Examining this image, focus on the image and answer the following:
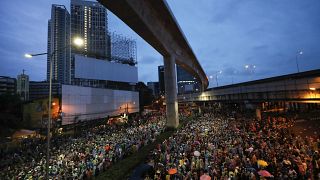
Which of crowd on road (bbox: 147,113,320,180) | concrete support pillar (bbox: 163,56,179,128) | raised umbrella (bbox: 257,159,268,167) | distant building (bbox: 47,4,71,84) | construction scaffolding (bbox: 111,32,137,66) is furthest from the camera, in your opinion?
distant building (bbox: 47,4,71,84)

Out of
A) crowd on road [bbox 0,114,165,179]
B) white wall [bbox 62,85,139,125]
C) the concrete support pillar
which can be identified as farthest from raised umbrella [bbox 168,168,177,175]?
white wall [bbox 62,85,139,125]

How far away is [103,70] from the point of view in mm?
68375

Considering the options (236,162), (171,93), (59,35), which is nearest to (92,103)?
(171,93)

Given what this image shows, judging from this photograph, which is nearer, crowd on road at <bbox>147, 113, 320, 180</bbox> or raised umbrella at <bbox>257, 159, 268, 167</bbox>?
crowd on road at <bbox>147, 113, 320, 180</bbox>

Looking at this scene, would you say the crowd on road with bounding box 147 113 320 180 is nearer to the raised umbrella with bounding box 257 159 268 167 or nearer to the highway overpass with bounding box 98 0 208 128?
the raised umbrella with bounding box 257 159 268 167

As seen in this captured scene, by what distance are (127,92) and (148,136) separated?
155 feet

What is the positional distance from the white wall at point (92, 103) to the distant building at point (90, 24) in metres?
45.4

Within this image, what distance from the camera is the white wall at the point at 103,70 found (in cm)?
6006

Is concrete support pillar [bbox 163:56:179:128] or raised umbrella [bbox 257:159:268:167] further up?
concrete support pillar [bbox 163:56:179:128]

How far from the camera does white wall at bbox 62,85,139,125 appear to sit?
46375 mm

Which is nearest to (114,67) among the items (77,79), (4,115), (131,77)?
(131,77)

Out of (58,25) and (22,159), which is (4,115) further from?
(58,25)

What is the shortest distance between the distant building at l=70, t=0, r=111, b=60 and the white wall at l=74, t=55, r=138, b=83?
35.9 metres

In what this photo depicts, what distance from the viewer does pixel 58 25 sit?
17788 cm
